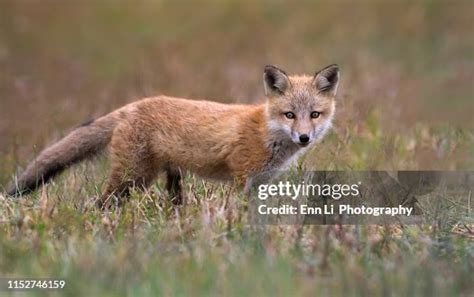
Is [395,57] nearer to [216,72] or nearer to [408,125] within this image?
[216,72]

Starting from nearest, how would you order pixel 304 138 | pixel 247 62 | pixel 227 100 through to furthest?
pixel 304 138 < pixel 227 100 < pixel 247 62

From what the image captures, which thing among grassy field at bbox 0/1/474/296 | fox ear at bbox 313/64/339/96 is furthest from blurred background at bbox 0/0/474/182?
fox ear at bbox 313/64/339/96

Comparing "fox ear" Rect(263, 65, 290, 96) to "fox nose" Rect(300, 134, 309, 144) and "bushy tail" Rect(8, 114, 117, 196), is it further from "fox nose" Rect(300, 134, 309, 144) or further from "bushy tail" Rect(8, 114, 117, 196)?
"bushy tail" Rect(8, 114, 117, 196)

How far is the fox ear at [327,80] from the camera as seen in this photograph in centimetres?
910

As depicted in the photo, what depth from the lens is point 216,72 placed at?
1728 centimetres

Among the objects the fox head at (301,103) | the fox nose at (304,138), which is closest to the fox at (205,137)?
the fox head at (301,103)

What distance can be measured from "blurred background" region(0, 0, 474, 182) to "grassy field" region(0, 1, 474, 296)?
0.04 meters

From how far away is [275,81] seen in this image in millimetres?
9141

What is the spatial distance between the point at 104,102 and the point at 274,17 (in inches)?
285

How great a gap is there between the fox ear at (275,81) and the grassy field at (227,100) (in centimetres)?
101

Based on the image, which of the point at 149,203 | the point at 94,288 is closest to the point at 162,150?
the point at 149,203

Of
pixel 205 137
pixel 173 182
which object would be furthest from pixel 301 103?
pixel 173 182

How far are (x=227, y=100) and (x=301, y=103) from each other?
5.08 m

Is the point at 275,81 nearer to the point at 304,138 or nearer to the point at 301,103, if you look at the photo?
the point at 301,103
